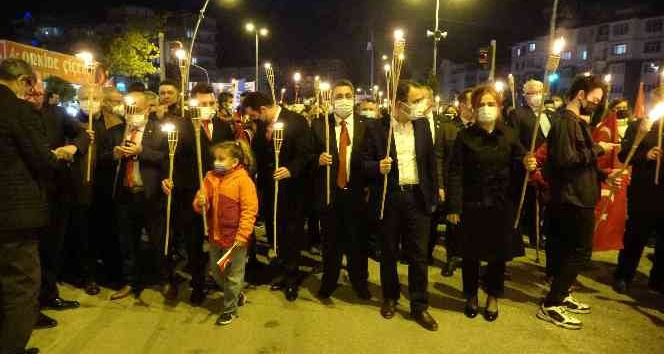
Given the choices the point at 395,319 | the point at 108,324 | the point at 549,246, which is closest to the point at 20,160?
the point at 108,324

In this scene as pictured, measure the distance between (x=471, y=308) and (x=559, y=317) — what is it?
2.91ft

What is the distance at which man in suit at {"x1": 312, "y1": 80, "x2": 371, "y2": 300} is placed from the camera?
563 cm

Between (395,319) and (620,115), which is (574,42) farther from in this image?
(395,319)

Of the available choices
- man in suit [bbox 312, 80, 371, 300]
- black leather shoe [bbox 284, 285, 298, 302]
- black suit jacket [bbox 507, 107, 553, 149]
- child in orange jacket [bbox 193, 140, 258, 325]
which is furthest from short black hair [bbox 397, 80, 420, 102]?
black leather shoe [bbox 284, 285, 298, 302]

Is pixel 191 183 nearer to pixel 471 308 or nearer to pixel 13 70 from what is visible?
pixel 13 70

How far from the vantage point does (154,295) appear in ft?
19.4

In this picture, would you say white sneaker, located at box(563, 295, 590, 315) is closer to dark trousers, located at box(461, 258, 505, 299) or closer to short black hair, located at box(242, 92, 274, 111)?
dark trousers, located at box(461, 258, 505, 299)

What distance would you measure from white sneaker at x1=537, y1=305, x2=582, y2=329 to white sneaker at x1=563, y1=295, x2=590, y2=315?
259mm

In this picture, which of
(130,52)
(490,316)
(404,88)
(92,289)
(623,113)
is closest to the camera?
(404,88)

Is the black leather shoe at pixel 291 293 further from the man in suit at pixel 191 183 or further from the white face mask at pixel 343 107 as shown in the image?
the white face mask at pixel 343 107

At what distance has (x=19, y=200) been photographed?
3912 millimetres

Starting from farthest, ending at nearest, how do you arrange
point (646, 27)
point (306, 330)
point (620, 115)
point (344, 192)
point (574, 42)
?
point (574, 42)
point (646, 27)
point (620, 115)
point (344, 192)
point (306, 330)

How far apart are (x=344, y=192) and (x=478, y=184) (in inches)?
58.7

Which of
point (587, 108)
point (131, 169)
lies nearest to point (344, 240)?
point (131, 169)
